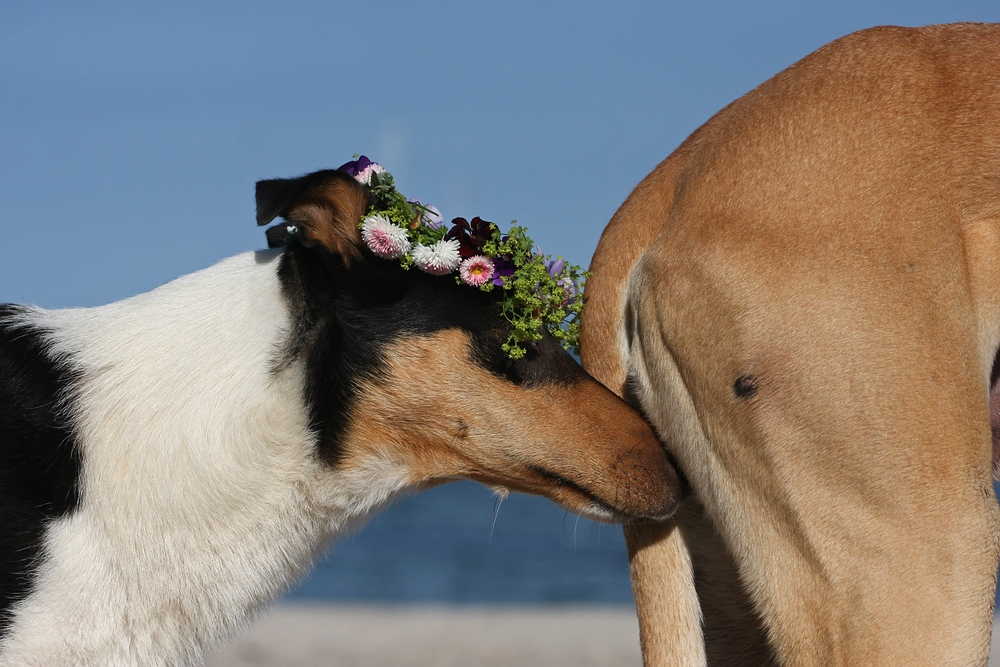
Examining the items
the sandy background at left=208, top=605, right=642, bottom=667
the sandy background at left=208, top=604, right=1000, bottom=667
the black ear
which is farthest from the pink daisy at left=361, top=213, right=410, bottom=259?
the sandy background at left=208, top=605, right=642, bottom=667

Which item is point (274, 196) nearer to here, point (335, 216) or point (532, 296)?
point (335, 216)

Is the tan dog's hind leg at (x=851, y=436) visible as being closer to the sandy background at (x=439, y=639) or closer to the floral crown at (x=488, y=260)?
the floral crown at (x=488, y=260)

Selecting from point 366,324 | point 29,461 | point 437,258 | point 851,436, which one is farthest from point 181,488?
point 851,436

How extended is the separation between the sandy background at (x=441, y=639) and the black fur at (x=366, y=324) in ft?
22.7

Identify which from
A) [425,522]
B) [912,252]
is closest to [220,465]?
[912,252]

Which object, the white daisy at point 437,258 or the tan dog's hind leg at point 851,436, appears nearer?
the tan dog's hind leg at point 851,436

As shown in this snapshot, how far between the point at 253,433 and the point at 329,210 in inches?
31.9

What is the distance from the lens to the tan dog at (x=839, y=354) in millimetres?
2344

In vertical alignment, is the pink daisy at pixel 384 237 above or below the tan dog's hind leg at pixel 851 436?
above

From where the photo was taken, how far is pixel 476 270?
318 centimetres

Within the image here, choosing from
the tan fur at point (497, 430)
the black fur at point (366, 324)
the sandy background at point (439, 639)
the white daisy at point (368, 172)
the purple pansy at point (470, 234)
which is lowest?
the sandy background at point (439, 639)

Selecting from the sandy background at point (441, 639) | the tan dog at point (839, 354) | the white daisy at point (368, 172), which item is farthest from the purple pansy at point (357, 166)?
the sandy background at point (441, 639)

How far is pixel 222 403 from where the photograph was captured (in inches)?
118

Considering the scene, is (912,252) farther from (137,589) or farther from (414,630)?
(414,630)
